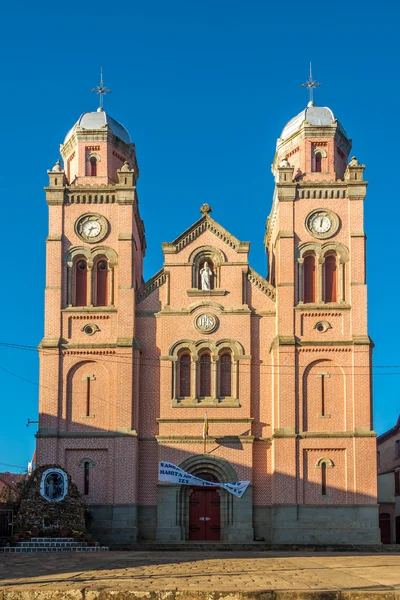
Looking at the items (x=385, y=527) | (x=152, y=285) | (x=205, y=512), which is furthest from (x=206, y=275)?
(x=385, y=527)

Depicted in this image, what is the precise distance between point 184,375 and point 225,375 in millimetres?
1959

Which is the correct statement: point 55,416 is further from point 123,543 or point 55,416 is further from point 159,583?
point 159,583

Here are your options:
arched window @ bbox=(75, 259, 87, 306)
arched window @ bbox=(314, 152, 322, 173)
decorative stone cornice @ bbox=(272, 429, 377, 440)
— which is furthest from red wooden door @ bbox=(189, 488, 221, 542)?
arched window @ bbox=(314, 152, 322, 173)

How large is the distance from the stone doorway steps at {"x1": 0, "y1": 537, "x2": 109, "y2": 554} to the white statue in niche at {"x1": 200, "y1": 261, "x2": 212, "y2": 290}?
44.7 ft

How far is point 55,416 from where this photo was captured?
44.1m

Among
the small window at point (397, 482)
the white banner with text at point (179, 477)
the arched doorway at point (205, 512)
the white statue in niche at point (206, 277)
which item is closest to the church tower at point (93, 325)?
the white banner with text at point (179, 477)

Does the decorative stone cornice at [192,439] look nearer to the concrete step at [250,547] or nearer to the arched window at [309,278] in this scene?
the concrete step at [250,547]

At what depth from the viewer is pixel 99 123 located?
48.3 meters

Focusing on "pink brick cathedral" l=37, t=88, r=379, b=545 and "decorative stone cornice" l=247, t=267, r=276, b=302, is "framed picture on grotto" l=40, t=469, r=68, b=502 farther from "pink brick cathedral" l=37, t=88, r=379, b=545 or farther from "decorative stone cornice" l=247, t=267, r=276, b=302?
"decorative stone cornice" l=247, t=267, r=276, b=302

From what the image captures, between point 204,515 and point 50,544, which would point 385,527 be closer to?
point 204,515

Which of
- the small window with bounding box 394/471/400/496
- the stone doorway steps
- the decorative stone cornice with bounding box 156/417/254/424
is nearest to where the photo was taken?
the stone doorway steps

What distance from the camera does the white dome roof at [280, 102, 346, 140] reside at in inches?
1886

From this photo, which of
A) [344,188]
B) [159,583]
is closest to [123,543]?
[344,188]

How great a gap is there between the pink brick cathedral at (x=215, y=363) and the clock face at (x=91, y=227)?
7 cm
